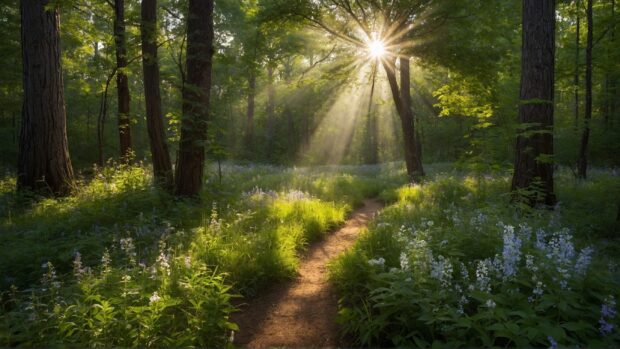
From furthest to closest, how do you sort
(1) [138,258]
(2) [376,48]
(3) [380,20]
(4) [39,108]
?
(2) [376,48], (3) [380,20], (4) [39,108], (1) [138,258]

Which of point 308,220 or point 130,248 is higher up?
point 130,248

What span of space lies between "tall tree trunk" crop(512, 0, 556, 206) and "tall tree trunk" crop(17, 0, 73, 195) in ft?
35.6

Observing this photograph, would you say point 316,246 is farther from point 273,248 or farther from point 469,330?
point 469,330

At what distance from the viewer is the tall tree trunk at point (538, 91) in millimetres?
7191

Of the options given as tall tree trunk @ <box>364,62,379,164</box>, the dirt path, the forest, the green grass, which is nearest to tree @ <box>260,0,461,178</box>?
the forest

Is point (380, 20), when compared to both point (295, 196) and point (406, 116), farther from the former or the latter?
point (295, 196)

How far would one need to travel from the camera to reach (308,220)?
7.92 m

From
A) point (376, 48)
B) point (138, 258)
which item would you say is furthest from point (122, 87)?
point (376, 48)

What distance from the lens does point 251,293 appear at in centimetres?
494

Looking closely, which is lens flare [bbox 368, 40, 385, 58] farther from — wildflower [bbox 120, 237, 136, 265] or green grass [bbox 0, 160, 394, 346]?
wildflower [bbox 120, 237, 136, 265]

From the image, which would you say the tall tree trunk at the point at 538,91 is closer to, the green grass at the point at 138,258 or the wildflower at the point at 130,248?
the green grass at the point at 138,258

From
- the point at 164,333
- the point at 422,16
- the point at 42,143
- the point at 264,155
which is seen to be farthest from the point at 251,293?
the point at 264,155

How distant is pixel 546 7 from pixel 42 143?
39.3 ft

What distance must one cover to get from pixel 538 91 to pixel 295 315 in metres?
6.74
